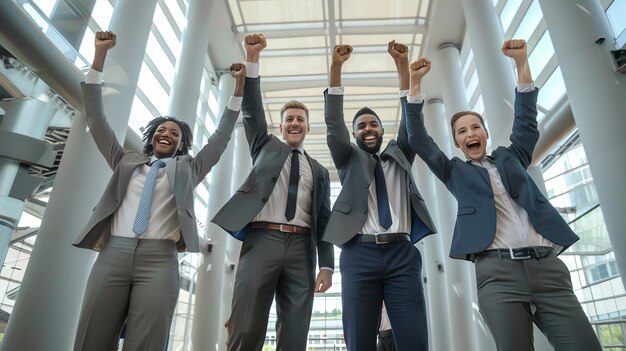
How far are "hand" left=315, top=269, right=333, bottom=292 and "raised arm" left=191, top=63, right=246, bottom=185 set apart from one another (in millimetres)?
1212

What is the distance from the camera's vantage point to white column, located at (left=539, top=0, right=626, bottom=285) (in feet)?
10.6

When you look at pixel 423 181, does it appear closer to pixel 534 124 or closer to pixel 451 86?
pixel 451 86

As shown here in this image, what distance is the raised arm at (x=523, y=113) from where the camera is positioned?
278cm

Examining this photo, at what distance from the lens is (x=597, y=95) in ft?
11.6

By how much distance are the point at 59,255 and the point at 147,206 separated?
88.1 inches

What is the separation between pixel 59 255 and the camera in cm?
403

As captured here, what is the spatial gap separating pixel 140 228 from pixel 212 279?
9.40 metres

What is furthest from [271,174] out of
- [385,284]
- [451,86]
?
[451,86]

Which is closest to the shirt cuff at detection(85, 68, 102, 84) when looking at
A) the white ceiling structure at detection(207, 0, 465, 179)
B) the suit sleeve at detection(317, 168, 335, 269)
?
the suit sleeve at detection(317, 168, 335, 269)

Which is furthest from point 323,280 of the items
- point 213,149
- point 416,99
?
point 416,99

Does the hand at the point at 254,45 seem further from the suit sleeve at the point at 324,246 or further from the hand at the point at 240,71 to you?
the suit sleeve at the point at 324,246

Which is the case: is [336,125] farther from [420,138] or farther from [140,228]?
[140,228]

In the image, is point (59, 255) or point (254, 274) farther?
point (59, 255)

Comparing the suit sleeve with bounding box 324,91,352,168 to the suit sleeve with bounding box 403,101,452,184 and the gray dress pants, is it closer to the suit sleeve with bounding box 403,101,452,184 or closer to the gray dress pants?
the suit sleeve with bounding box 403,101,452,184
